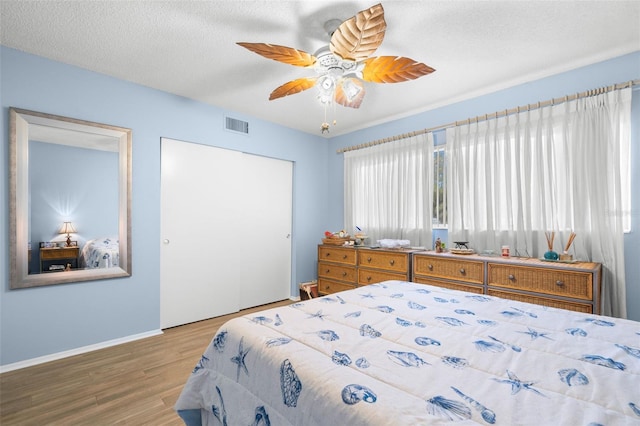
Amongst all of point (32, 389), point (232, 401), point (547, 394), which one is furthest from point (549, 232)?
point (32, 389)

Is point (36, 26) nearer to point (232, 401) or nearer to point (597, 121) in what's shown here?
point (232, 401)

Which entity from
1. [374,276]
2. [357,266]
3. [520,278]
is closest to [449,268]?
[520,278]

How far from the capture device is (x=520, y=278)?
247 centimetres

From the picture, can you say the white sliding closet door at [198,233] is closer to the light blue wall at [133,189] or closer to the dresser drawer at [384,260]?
the light blue wall at [133,189]

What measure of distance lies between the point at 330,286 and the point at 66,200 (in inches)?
118

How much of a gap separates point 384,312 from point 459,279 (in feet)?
5.15

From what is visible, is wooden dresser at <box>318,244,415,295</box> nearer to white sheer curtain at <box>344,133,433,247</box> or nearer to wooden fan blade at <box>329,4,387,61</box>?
white sheer curtain at <box>344,133,433,247</box>

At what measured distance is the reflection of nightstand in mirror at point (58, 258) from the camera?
256cm

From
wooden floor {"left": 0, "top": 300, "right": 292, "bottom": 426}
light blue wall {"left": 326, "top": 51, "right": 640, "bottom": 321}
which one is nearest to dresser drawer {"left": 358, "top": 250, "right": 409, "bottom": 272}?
light blue wall {"left": 326, "top": 51, "right": 640, "bottom": 321}

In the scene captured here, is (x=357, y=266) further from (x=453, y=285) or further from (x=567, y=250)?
(x=567, y=250)

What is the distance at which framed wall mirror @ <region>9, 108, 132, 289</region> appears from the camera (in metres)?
2.43

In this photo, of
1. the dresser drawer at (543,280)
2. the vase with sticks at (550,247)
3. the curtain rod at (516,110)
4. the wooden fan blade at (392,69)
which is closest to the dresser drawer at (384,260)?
the dresser drawer at (543,280)

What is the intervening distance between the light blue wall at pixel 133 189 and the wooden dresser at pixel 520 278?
2639 mm

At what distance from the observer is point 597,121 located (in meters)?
2.43
